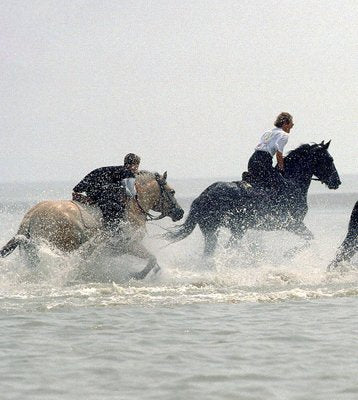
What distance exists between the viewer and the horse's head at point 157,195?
41.8 feet

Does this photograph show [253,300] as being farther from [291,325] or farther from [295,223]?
[295,223]

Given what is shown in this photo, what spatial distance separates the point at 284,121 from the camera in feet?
48.2

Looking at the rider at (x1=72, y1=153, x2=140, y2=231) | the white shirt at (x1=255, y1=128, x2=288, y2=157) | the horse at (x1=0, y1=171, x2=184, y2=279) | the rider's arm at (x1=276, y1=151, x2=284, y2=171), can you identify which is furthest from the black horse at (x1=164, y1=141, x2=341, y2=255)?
the rider at (x1=72, y1=153, x2=140, y2=231)

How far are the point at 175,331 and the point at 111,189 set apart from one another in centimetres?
428

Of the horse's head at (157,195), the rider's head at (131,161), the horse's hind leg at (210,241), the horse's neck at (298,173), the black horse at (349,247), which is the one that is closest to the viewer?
the rider's head at (131,161)

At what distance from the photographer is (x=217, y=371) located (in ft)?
22.3

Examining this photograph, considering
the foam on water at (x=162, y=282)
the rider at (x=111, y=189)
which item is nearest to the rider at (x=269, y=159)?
the foam on water at (x=162, y=282)

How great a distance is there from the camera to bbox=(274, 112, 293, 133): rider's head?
1468 centimetres

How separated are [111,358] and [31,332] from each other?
4.62 feet

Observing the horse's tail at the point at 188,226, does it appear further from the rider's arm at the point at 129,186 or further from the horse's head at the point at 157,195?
the rider's arm at the point at 129,186

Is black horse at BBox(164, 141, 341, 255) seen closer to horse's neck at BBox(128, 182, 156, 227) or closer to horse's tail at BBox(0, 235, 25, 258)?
horse's neck at BBox(128, 182, 156, 227)

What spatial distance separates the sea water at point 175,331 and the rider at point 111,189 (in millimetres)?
690

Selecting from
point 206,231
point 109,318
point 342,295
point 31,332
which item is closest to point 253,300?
point 342,295

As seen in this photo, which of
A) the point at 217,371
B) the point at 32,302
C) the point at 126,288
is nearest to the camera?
the point at 217,371
